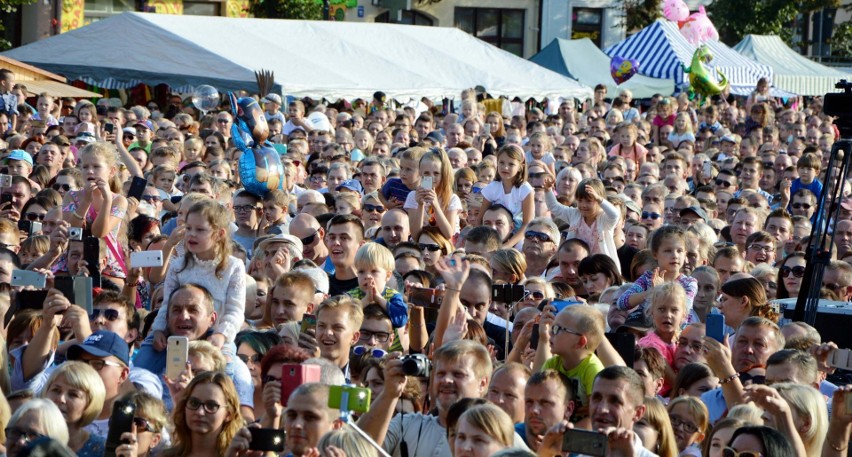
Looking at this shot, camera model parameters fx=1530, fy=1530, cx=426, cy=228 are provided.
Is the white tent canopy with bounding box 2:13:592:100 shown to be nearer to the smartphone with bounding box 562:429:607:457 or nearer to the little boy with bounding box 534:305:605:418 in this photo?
the little boy with bounding box 534:305:605:418

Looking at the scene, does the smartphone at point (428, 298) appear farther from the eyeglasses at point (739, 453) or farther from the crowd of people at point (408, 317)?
the eyeglasses at point (739, 453)

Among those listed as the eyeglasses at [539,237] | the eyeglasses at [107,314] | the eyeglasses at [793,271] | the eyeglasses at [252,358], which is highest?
Result: the eyeglasses at [539,237]

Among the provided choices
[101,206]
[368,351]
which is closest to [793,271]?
[368,351]

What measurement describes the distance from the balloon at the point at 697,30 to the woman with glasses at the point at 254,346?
2699 cm

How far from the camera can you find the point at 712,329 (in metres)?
6.68

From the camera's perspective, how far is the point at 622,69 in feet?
98.8

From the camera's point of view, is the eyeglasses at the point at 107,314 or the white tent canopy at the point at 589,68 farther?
the white tent canopy at the point at 589,68

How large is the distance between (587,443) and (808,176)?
9.98 metres

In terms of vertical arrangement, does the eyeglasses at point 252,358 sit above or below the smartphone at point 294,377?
below

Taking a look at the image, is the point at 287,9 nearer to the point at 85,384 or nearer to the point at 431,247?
the point at 431,247

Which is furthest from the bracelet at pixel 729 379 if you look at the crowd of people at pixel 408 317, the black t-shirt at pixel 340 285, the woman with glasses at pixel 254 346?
the black t-shirt at pixel 340 285

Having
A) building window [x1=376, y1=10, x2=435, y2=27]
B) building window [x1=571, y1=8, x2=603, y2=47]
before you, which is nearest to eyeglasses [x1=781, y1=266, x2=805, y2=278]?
building window [x1=376, y1=10, x2=435, y2=27]

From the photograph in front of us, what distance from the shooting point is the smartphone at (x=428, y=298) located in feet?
24.3

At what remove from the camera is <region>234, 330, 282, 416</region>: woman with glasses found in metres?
6.76
